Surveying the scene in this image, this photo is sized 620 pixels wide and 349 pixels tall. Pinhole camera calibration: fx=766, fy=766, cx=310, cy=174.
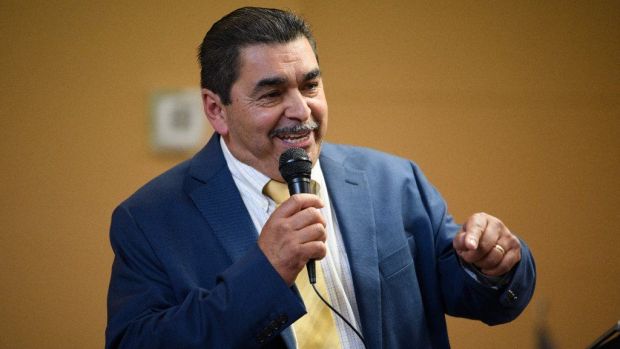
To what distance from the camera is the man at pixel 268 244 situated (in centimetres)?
154

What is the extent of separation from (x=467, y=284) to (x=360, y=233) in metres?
0.27

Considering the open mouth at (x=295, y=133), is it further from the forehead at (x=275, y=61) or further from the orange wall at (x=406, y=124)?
the orange wall at (x=406, y=124)

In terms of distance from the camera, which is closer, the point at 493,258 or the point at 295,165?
the point at 295,165

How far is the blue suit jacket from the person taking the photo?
1.53 metres

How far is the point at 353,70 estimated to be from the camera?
3029 millimetres

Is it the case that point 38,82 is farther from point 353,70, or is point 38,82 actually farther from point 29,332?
point 353,70

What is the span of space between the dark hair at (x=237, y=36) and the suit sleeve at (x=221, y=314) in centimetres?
48

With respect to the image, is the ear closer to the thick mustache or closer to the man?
the man

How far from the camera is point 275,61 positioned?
174 centimetres

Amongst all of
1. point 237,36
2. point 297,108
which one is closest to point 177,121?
point 237,36

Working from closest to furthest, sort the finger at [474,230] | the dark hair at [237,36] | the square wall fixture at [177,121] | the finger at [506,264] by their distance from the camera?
the finger at [474,230], the finger at [506,264], the dark hair at [237,36], the square wall fixture at [177,121]

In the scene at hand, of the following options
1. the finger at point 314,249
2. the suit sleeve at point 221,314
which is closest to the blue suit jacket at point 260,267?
the suit sleeve at point 221,314

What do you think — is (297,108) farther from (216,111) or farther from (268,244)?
(268,244)

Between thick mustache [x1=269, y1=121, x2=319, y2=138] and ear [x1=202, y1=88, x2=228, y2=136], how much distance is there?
6.7 inches
